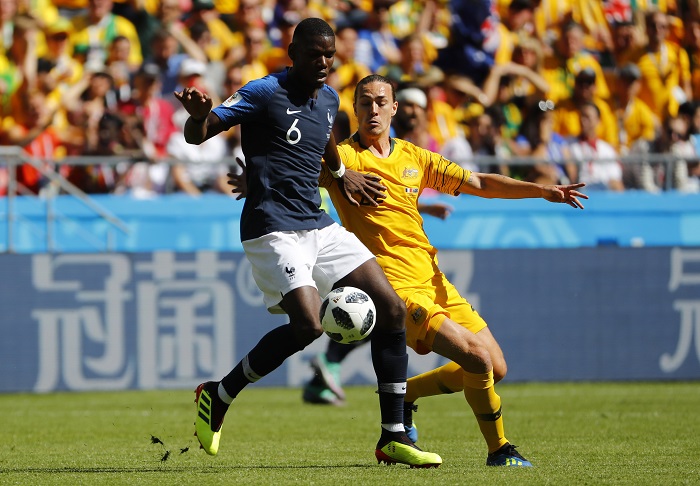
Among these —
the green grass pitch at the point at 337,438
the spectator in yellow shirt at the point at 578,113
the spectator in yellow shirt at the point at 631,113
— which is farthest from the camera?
the spectator in yellow shirt at the point at 631,113

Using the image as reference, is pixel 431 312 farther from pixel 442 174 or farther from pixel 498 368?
pixel 442 174

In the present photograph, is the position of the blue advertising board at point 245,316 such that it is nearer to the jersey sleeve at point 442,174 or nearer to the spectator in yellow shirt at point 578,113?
the spectator in yellow shirt at point 578,113

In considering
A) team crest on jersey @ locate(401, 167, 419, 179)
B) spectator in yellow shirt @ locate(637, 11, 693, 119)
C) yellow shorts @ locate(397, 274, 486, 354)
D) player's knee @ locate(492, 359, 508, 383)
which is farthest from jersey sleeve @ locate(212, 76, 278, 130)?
spectator in yellow shirt @ locate(637, 11, 693, 119)

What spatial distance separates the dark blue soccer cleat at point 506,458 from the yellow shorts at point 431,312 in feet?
2.27

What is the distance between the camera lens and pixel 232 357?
12812 millimetres

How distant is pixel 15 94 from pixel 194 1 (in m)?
2.83

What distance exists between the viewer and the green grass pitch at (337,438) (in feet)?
20.0

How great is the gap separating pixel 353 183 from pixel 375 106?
0.56m

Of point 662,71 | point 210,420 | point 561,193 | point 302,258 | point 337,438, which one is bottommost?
point 337,438

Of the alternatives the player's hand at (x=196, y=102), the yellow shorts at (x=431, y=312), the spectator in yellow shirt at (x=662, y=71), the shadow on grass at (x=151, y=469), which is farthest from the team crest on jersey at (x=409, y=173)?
the spectator in yellow shirt at (x=662, y=71)

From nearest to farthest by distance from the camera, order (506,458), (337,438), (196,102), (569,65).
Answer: (196,102) → (506,458) → (337,438) → (569,65)

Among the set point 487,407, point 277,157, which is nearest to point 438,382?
point 487,407

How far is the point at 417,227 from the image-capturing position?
7.34 m

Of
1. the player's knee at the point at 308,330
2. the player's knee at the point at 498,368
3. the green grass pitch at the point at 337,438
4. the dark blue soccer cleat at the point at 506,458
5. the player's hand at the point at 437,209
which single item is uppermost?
the player's hand at the point at 437,209
